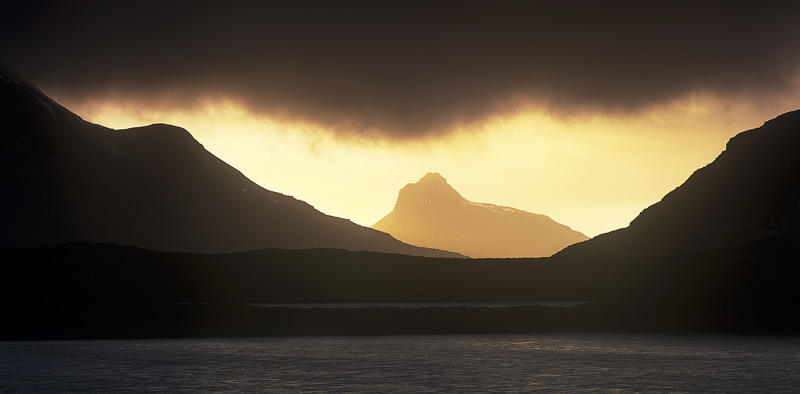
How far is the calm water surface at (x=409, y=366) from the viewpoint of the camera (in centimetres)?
3794

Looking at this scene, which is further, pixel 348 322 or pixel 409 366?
pixel 348 322

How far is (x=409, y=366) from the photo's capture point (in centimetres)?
4822

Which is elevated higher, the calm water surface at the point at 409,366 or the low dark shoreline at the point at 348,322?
the low dark shoreline at the point at 348,322

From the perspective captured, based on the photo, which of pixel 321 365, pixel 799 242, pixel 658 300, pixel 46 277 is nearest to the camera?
pixel 321 365

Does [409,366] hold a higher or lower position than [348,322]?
lower

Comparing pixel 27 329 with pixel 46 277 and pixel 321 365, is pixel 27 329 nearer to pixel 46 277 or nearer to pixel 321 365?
pixel 46 277

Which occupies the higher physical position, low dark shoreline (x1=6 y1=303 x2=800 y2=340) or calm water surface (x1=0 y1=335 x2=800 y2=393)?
low dark shoreline (x1=6 y1=303 x2=800 y2=340)

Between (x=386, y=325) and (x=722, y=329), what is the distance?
43.0 m

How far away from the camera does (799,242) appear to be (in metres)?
161

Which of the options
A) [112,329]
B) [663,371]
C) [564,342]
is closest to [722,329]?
[564,342]

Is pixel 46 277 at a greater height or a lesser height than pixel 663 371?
greater

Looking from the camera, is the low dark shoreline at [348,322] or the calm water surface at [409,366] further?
the low dark shoreline at [348,322]

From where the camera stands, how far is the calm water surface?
124ft

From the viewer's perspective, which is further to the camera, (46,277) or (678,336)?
(46,277)
